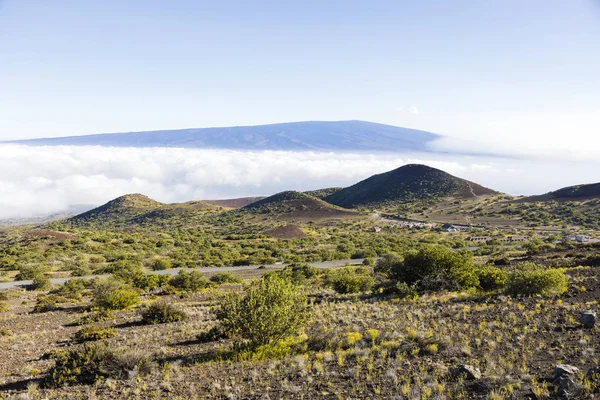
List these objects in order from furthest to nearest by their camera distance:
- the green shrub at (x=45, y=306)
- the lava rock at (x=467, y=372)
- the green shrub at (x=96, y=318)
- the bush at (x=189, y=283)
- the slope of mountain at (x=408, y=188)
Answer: the slope of mountain at (x=408, y=188) → the bush at (x=189, y=283) → the green shrub at (x=45, y=306) → the green shrub at (x=96, y=318) → the lava rock at (x=467, y=372)

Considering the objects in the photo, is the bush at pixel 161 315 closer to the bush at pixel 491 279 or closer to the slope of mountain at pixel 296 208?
the bush at pixel 491 279

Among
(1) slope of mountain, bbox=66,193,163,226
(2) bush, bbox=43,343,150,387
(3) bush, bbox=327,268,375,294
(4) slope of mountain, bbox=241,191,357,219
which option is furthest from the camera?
(1) slope of mountain, bbox=66,193,163,226

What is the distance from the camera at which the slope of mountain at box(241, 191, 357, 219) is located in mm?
110312

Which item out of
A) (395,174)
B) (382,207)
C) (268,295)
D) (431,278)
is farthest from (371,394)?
(395,174)

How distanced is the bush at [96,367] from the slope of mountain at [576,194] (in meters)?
116

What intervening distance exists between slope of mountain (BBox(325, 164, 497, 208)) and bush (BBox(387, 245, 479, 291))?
4471 inches

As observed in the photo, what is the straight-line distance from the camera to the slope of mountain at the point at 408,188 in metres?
132

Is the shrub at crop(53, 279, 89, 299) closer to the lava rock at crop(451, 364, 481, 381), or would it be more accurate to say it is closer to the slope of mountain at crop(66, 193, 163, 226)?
the lava rock at crop(451, 364, 481, 381)

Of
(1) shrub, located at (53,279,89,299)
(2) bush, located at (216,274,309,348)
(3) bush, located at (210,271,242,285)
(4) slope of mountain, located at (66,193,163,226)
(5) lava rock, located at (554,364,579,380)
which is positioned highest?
(5) lava rock, located at (554,364,579,380)

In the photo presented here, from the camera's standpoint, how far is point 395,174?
533 ft

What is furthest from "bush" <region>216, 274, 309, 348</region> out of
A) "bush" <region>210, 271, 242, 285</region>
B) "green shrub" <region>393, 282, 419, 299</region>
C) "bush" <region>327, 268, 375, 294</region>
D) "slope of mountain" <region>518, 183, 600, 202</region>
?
"slope of mountain" <region>518, 183, 600, 202</region>

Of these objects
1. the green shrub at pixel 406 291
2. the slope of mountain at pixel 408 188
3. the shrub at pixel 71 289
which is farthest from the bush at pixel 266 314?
the slope of mountain at pixel 408 188

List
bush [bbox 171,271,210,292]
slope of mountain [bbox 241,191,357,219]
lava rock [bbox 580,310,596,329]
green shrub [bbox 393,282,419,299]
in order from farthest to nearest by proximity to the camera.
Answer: slope of mountain [bbox 241,191,357,219]
bush [bbox 171,271,210,292]
green shrub [bbox 393,282,419,299]
lava rock [bbox 580,310,596,329]

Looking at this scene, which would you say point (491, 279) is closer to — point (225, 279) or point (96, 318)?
point (225, 279)
